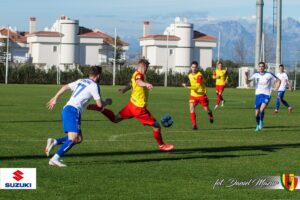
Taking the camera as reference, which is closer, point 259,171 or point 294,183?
point 294,183

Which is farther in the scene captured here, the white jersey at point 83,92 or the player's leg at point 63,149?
the white jersey at point 83,92

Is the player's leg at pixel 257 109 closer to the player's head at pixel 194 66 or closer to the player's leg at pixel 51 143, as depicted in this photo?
the player's head at pixel 194 66

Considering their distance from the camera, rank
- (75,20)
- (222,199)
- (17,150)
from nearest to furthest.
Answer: (222,199) → (17,150) → (75,20)

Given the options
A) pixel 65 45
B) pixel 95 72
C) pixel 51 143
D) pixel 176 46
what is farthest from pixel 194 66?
pixel 176 46

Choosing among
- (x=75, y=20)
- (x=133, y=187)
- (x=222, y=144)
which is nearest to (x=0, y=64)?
(x=75, y=20)

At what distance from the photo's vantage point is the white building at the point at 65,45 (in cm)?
11862

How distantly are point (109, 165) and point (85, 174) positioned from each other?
1.23 metres

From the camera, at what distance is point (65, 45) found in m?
119

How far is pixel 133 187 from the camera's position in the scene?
433 inches

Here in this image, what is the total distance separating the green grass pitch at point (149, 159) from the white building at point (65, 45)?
93.8m

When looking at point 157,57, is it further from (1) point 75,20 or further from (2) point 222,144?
(2) point 222,144

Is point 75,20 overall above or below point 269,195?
above

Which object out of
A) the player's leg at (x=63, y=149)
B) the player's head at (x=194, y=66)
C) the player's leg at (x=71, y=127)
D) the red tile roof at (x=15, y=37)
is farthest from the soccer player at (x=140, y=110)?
the red tile roof at (x=15, y=37)

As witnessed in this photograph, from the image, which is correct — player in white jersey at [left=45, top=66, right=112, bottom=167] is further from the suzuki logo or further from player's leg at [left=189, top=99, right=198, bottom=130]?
player's leg at [left=189, top=99, right=198, bottom=130]
